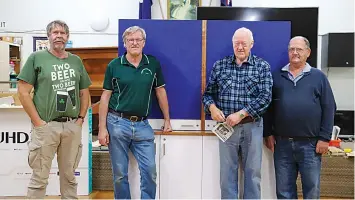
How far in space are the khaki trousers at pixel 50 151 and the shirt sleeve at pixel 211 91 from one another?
A: 975mm

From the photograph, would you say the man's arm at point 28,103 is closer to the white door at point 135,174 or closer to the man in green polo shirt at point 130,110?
the man in green polo shirt at point 130,110

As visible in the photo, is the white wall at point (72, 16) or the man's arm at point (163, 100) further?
the white wall at point (72, 16)

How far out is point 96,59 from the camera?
500 centimetres

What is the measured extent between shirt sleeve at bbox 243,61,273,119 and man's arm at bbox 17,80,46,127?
1477 millimetres

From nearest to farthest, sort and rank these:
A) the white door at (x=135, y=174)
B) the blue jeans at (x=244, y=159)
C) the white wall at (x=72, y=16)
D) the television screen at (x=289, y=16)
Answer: the blue jeans at (x=244, y=159) < the white door at (x=135, y=174) < the television screen at (x=289, y=16) < the white wall at (x=72, y=16)

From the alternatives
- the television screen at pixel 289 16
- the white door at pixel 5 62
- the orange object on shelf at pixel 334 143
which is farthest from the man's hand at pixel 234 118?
the white door at pixel 5 62

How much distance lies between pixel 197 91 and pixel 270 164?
2.74 feet

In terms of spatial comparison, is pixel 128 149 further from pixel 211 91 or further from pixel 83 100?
pixel 211 91

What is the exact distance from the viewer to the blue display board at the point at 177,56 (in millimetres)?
Answer: 3271

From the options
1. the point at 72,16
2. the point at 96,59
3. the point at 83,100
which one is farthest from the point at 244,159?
the point at 72,16

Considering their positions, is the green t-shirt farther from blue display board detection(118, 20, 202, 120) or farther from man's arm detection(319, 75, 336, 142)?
man's arm detection(319, 75, 336, 142)

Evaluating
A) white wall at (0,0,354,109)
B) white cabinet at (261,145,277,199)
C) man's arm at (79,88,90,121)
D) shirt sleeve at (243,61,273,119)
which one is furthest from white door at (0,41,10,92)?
shirt sleeve at (243,61,273,119)

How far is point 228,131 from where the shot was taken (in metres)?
2.96

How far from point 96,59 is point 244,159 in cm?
268
